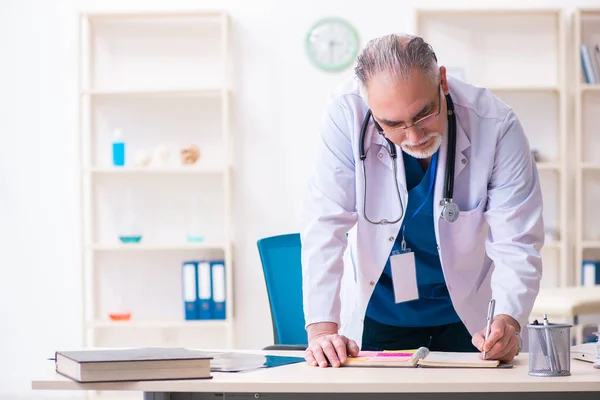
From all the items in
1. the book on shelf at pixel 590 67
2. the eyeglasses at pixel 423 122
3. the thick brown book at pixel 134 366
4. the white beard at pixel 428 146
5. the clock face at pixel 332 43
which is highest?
the clock face at pixel 332 43

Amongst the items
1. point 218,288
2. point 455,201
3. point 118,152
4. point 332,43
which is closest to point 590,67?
point 332,43

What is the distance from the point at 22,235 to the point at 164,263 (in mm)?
845

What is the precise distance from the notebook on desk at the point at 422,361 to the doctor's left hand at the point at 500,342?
0.9 inches

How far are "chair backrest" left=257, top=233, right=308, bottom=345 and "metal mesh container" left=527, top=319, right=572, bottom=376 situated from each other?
1232mm

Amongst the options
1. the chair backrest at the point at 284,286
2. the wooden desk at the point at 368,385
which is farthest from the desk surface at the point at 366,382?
the chair backrest at the point at 284,286

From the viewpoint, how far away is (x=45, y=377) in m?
1.58

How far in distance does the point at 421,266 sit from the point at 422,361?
1.45 feet

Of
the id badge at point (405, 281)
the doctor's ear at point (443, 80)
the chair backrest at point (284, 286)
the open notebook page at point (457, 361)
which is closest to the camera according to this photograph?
the open notebook page at point (457, 361)

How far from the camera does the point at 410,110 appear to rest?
179 centimetres

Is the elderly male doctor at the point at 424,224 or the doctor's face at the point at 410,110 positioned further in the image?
the elderly male doctor at the point at 424,224

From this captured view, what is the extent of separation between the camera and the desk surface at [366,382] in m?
1.48

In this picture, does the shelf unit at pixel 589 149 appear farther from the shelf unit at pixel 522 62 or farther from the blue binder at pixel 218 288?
the blue binder at pixel 218 288

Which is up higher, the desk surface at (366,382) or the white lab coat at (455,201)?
the white lab coat at (455,201)

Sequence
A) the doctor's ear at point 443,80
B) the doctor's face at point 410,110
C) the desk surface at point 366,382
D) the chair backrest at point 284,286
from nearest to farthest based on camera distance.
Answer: the desk surface at point 366,382 < the doctor's face at point 410,110 < the doctor's ear at point 443,80 < the chair backrest at point 284,286
